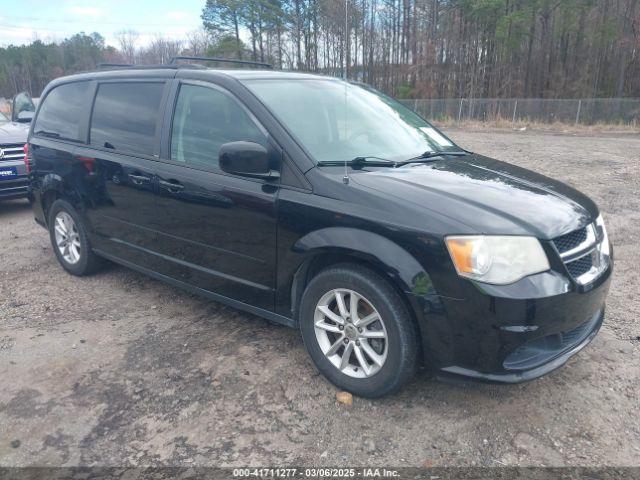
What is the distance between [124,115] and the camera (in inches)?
168

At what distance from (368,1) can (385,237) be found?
51167 millimetres

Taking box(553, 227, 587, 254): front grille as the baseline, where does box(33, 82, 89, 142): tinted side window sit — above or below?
above

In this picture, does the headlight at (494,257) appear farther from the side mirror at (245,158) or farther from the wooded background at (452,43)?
the wooded background at (452,43)

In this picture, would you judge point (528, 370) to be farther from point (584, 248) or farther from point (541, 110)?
point (541, 110)

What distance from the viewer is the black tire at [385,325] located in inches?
107

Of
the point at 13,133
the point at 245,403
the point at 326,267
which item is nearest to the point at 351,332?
the point at 326,267

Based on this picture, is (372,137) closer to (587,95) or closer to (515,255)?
(515,255)

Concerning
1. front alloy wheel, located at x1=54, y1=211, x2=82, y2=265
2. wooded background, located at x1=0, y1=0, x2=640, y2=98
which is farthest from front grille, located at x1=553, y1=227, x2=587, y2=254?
wooded background, located at x1=0, y1=0, x2=640, y2=98

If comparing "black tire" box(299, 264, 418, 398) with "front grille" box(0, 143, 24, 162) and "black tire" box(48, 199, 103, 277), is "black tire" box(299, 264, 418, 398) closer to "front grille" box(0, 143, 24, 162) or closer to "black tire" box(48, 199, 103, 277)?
"black tire" box(48, 199, 103, 277)

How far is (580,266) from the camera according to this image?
2770 mm

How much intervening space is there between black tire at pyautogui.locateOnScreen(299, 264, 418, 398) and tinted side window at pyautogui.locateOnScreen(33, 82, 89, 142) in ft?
9.82

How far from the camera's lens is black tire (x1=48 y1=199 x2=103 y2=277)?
4898 mm

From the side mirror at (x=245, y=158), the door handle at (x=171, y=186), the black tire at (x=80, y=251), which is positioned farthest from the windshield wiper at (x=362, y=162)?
the black tire at (x=80, y=251)

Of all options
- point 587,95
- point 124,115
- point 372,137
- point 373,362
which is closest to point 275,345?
point 373,362
